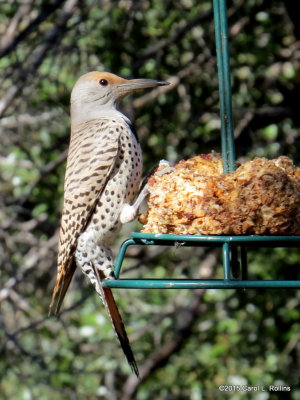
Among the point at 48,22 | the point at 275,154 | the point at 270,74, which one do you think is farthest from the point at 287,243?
the point at 48,22

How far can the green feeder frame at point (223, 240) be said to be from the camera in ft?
9.12

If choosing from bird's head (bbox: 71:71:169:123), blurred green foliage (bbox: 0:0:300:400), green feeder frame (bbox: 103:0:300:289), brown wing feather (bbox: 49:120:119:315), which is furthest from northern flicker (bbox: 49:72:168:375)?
blurred green foliage (bbox: 0:0:300:400)

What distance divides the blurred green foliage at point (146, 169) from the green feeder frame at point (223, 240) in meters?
2.80

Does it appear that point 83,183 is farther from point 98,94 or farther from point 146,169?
point 146,169

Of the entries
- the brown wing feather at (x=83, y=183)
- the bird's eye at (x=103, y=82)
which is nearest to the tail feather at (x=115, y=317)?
the brown wing feather at (x=83, y=183)

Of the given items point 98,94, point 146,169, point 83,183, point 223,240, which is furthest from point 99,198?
point 146,169

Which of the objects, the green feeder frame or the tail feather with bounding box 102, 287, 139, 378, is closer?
the green feeder frame

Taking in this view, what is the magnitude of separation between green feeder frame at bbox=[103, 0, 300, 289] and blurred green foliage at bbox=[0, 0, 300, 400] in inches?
110

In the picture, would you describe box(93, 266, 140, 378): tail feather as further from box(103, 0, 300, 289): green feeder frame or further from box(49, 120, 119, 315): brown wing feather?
box(103, 0, 300, 289): green feeder frame

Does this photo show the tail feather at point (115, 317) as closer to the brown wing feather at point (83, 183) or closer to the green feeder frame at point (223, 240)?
the brown wing feather at point (83, 183)

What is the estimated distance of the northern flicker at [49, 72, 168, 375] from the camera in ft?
12.4

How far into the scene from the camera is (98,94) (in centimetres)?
428

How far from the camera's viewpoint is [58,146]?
6.30m

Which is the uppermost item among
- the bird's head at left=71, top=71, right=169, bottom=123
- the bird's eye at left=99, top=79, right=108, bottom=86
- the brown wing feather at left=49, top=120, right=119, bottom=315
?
the bird's eye at left=99, top=79, right=108, bottom=86
